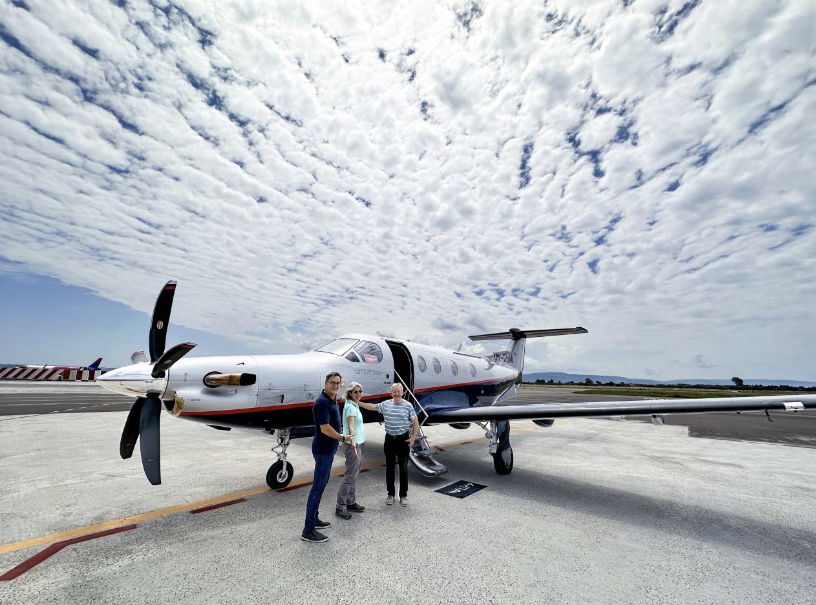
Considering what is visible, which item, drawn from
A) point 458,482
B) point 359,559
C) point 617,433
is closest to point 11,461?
point 359,559

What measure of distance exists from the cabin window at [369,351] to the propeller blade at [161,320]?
3.51m

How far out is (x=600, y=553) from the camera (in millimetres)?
4320

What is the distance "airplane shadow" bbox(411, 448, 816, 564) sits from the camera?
4.77m

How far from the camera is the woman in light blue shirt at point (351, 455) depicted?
5.19 m

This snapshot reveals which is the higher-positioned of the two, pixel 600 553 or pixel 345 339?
pixel 345 339

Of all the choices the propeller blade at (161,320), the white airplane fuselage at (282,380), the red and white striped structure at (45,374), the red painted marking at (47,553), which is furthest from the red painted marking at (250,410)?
the red and white striped structure at (45,374)

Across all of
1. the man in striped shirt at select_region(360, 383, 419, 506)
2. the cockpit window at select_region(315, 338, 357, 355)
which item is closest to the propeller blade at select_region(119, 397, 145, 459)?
the cockpit window at select_region(315, 338, 357, 355)

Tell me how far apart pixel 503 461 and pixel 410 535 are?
12.5 feet

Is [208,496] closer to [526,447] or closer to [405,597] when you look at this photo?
[405,597]

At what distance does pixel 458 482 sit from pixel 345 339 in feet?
12.4

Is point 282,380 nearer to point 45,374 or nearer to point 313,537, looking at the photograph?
point 313,537

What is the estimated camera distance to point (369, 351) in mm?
8164

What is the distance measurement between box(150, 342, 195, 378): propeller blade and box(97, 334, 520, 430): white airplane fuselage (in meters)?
0.08

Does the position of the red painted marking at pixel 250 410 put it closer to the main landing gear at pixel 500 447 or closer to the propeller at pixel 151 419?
the propeller at pixel 151 419
